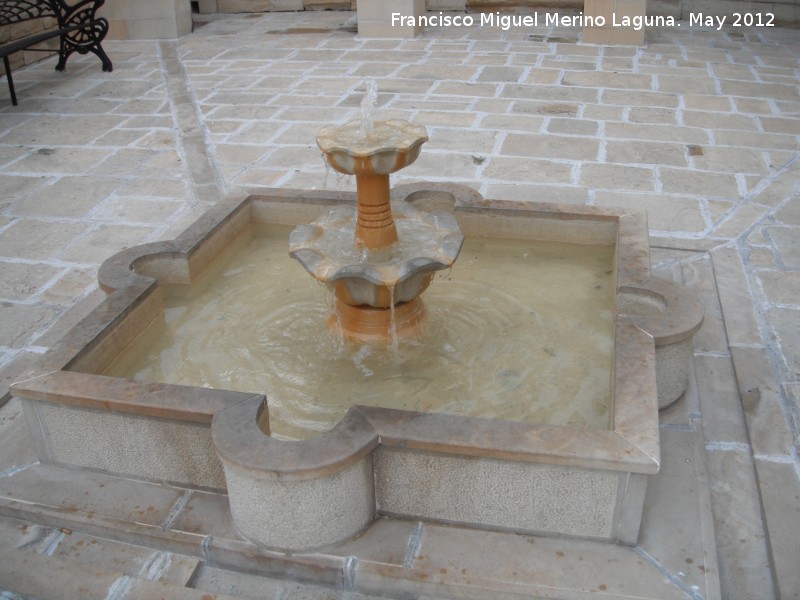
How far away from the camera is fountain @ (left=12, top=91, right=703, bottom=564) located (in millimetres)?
2322

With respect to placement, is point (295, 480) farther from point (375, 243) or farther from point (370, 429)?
point (375, 243)

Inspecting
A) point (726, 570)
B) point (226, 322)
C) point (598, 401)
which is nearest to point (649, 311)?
point (598, 401)

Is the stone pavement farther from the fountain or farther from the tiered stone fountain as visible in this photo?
the tiered stone fountain

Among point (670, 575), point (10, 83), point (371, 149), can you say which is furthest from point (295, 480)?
point (10, 83)

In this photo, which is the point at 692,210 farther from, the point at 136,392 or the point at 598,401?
the point at 136,392

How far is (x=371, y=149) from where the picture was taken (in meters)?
2.85

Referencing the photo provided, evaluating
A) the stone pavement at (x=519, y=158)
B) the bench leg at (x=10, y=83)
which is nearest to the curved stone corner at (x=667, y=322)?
the stone pavement at (x=519, y=158)

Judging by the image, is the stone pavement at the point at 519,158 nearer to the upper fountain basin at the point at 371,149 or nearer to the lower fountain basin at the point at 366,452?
the lower fountain basin at the point at 366,452

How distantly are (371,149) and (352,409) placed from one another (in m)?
0.94

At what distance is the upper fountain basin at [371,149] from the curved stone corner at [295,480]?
920 millimetres

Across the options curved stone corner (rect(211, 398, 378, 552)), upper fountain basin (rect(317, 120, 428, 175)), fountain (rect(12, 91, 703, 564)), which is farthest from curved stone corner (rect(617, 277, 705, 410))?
curved stone corner (rect(211, 398, 378, 552))

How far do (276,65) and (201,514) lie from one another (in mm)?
6533

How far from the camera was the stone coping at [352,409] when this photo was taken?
7.52 feet

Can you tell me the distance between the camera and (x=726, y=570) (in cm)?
240
